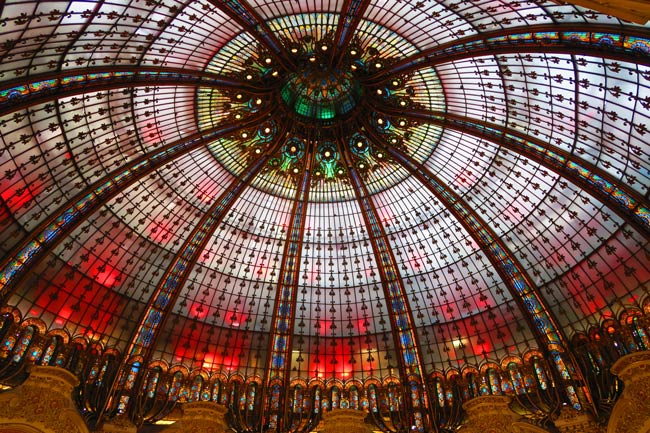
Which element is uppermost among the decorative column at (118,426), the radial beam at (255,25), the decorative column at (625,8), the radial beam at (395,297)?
the radial beam at (255,25)

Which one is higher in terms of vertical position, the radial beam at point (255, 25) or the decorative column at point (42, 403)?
the radial beam at point (255, 25)

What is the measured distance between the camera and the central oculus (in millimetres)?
25766

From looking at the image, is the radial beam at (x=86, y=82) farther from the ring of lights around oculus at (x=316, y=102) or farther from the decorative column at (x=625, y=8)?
the decorative column at (x=625, y=8)

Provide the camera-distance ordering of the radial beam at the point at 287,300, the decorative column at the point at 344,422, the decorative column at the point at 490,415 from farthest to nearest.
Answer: the radial beam at the point at 287,300, the decorative column at the point at 344,422, the decorative column at the point at 490,415

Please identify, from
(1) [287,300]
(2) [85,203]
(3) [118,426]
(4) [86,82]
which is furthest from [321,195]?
(3) [118,426]

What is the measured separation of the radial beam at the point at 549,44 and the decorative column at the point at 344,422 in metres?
17.2

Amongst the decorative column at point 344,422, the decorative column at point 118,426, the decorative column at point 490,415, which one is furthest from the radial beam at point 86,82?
the decorative column at point 490,415

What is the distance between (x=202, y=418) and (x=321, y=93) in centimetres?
1783

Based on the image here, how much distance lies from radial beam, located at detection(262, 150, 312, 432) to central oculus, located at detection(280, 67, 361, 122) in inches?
85.3

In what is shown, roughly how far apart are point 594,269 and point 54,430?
26.3 m

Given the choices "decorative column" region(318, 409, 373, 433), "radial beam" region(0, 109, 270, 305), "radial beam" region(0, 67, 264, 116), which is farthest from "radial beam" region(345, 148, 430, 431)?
"radial beam" region(0, 67, 264, 116)

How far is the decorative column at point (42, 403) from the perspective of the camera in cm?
1983

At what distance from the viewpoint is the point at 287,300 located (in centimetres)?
2927

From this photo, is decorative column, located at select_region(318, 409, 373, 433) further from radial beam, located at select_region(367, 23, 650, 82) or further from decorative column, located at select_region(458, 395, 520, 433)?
radial beam, located at select_region(367, 23, 650, 82)
